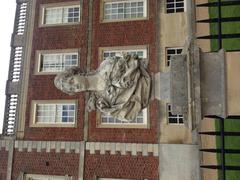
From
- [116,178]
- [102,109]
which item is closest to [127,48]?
[116,178]

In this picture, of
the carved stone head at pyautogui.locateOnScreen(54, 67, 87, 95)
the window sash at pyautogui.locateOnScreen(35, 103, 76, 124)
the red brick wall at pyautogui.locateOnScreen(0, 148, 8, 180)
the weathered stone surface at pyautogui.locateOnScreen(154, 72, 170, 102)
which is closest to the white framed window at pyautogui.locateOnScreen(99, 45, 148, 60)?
the window sash at pyautogui.locateOnScreen(35, 103, 76, 124)

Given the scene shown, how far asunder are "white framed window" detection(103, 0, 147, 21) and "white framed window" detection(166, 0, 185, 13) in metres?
1.12

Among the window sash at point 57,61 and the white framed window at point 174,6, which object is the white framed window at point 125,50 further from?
the white framed window at point 174,6

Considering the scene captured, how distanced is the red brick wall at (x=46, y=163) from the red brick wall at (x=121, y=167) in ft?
2.21

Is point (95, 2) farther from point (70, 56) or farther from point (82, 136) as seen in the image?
point (82, 136)

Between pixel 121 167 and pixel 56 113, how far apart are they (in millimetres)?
4187

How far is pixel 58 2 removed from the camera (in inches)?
837

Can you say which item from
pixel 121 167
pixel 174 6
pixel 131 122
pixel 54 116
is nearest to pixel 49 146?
pixel 54 116

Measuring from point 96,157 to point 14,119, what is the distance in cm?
475

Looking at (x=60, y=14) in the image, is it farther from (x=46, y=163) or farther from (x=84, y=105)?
(x=46, y=163)

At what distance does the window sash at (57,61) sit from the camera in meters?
20.3

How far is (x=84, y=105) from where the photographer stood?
19.3 m

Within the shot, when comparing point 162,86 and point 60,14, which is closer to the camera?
point 162,86

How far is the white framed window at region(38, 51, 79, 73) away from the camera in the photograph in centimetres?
2034
